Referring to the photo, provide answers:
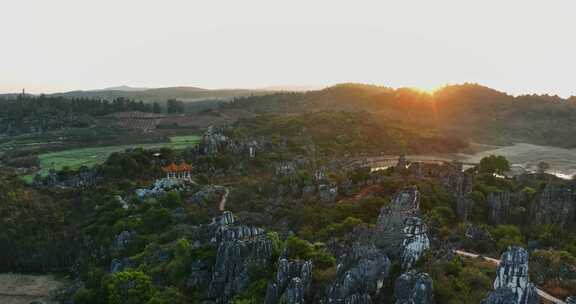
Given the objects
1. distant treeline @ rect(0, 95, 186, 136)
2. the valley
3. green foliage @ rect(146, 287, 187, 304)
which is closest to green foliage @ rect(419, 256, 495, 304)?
the valley

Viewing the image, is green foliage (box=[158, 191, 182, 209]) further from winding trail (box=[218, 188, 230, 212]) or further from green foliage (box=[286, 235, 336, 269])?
green foliage (box=[286, 235, 336, 269])

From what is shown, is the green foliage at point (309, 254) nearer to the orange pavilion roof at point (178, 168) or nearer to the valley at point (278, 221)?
the valley at point (278, 221)

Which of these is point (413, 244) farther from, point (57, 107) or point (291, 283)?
point (57, 107)

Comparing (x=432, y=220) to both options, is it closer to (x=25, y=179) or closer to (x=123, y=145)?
(x=25, y=179)

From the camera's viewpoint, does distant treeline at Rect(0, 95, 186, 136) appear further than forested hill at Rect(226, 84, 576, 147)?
No

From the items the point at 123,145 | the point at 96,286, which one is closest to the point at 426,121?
the point at 123,145

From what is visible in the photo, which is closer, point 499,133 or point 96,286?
point 96,286

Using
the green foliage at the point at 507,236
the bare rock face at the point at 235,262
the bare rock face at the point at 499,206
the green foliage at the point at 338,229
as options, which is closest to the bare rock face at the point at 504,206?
the bare rock face at the point at 499,206
